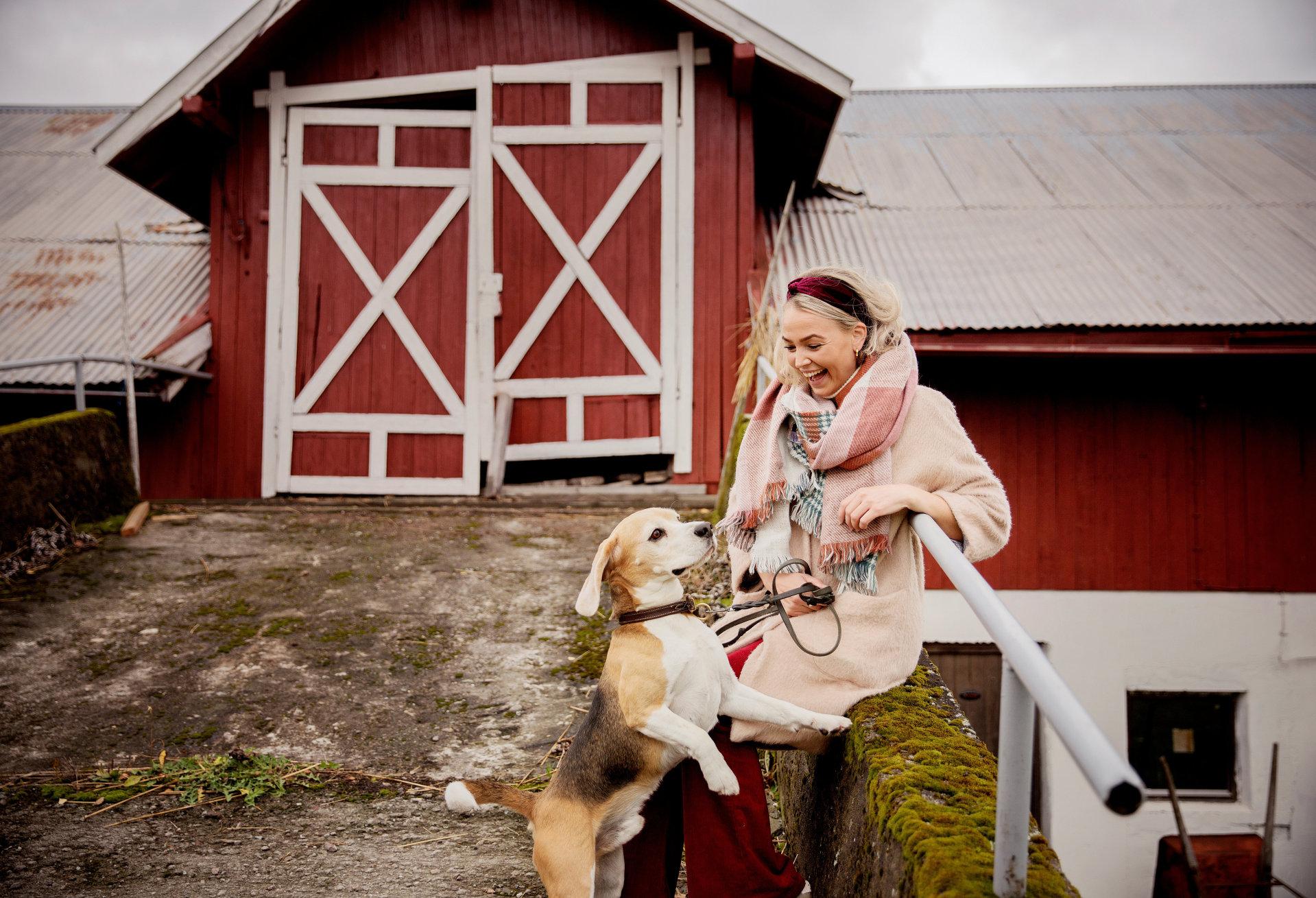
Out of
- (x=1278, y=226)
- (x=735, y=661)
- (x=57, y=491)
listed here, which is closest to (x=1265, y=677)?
(x=1278, y=226)

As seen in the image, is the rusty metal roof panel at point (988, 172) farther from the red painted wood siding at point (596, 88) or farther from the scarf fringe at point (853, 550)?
the scarf fringe at point (853, 550)

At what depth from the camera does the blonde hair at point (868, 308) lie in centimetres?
225

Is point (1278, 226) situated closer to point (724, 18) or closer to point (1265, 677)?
point (1265, 677)

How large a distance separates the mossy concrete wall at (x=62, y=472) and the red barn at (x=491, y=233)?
126 cm

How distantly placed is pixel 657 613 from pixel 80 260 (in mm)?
9283

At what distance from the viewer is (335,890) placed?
104 inches

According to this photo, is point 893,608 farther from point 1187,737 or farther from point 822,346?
point 1187,737

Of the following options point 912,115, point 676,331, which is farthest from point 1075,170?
point 676,331

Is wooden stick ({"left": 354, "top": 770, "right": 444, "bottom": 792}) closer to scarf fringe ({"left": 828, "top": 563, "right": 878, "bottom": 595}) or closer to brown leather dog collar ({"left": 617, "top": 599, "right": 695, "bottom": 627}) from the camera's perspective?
brown leather dog collar ({"left": 617, "top": 599, "right": 695, "bottom": 627})

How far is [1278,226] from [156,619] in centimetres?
1007

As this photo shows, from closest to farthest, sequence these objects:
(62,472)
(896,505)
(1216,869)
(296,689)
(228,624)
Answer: (896,505), (296,689), (228,624), (62,472), (1216,869)

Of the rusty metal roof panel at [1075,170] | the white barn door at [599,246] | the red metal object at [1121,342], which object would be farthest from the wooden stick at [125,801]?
the rusty metal roof panel at [1075,170]

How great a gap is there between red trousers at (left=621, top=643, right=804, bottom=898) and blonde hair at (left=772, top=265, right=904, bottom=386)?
1.05 metres

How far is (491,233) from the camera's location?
7.13 m
